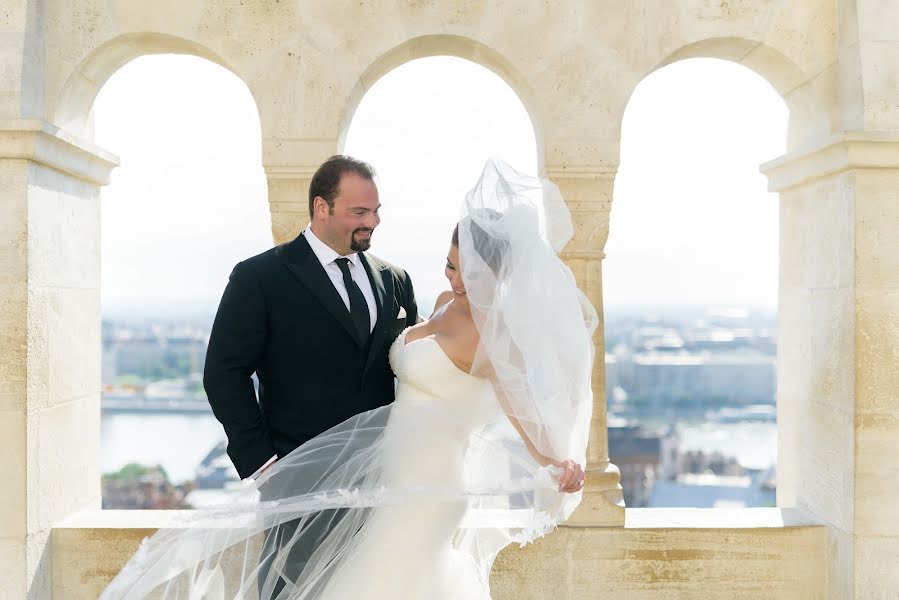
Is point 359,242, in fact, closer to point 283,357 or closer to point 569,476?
point 283,357

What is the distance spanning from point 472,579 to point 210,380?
904 mm

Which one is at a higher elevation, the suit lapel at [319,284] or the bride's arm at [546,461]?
the suit lapel at [319,284]

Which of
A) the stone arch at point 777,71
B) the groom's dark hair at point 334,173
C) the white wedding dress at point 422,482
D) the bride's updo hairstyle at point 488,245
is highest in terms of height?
the stone arch at point 777,71

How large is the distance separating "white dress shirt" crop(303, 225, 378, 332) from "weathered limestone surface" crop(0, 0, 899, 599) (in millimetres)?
803

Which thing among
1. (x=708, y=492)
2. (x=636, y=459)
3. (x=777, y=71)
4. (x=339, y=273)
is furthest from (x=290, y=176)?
(x=708, y=492)

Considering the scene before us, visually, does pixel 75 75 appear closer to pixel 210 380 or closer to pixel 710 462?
pixel 210 380

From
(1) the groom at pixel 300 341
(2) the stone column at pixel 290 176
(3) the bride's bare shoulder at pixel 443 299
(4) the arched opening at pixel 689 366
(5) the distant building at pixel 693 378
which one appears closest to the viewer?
(1) the groom at pixel 300 341

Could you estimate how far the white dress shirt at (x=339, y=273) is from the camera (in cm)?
256

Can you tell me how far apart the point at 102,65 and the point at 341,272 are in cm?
163

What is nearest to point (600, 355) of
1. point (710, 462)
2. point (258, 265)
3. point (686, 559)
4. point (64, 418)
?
point (686, 559)

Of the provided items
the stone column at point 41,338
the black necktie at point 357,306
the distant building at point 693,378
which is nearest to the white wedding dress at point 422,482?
the black necktie at point 357,306

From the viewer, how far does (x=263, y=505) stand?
2369 mm

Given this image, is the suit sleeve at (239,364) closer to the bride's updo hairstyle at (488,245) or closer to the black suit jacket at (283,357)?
the black suit jacket at (283,357)

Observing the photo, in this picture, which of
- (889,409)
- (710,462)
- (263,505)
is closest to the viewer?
(263,505)
